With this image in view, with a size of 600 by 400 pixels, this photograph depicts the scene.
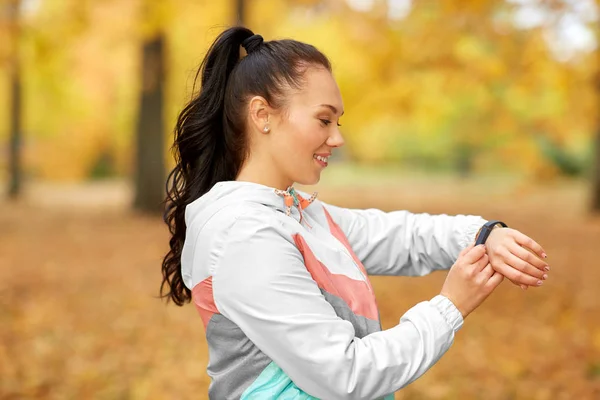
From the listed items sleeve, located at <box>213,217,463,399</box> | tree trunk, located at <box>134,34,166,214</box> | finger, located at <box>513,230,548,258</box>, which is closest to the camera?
sleeve, located at <box>213,217,463,399</box>

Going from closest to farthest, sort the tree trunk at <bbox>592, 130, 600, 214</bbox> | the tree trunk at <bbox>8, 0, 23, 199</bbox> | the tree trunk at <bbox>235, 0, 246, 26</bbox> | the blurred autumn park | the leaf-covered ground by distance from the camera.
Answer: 1. the leaf-covered ground
2. the blurred autumn park
3. the tree trunk at <bbox>235, 0, 246, 26</bbox>
4. the tree trunk at <bbox>592, 130, 600, 214</bbox>
5. the tree trunk at <bbox>8, 0, 23, 199</bbox>

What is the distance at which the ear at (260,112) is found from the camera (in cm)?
172

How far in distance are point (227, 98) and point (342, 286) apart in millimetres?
564

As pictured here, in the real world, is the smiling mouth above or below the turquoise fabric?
above

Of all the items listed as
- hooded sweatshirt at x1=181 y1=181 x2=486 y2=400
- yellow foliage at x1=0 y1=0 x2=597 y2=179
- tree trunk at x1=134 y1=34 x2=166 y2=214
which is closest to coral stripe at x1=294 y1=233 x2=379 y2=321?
hooded sweatshirt at x1=181 y1=181 x2=486 y2=400

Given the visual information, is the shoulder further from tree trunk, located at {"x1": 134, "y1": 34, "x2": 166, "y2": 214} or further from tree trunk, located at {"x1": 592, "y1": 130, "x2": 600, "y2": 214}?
tree trunk, located at {"x1": 592, "y1": 130, "x2": 600, "y2": 214}

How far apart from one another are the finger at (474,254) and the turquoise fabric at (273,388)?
A: 457 mm

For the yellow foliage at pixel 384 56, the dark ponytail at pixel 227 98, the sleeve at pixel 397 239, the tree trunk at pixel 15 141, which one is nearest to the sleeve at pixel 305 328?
the dark ponytail at pixel 227 98

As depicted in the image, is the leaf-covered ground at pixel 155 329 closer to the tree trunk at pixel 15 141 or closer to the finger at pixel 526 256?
the finger at pixel 526 256

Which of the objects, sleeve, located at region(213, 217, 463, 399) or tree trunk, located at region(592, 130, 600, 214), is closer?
sleeve, located at region(213, 217, 463, 399)

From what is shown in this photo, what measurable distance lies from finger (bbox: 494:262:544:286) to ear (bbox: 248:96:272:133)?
24.6 inches

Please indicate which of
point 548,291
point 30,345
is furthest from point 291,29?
point 30,345

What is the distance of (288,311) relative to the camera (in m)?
1.48

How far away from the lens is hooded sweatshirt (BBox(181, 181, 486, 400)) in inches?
57.7
